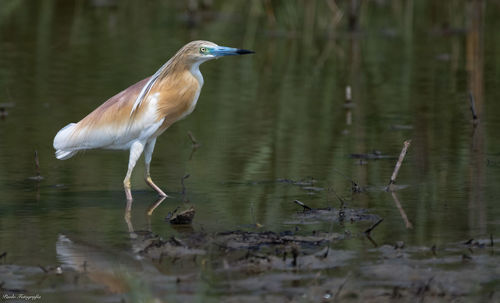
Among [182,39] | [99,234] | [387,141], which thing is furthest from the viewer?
[182,39]

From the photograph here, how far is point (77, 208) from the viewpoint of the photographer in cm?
740

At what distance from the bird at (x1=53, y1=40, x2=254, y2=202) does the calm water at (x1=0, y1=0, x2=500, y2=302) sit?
394mm

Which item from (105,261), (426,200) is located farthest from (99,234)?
(426,200)

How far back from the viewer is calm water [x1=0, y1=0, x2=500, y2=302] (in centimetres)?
704

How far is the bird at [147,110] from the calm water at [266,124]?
0.39 metres

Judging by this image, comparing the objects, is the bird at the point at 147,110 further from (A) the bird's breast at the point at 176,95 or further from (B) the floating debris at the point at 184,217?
(B) the floating debris at the point at 184,217

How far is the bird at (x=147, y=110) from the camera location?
7766mm

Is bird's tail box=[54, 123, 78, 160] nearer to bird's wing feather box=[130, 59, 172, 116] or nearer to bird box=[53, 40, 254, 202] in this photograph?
bird box=[53, 40, 254, 202]

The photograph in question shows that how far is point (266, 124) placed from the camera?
10.7 m

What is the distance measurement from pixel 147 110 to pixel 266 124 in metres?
3.10

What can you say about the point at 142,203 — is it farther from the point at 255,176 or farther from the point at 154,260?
the point at 154,260

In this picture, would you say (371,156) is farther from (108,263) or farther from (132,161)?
(108,263)

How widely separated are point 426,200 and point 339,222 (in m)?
0.99

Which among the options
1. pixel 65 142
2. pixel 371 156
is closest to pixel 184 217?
pixel 65 142
